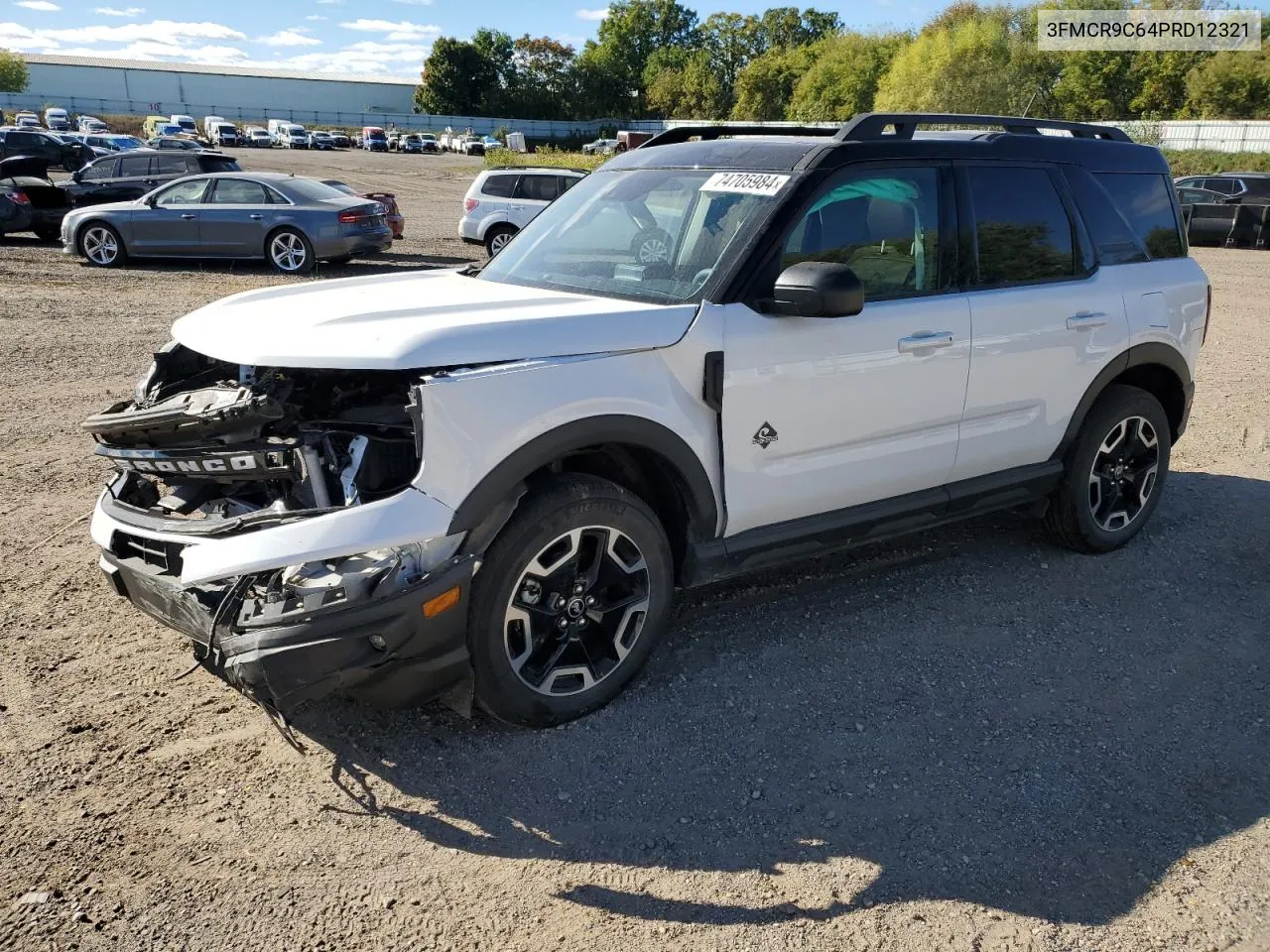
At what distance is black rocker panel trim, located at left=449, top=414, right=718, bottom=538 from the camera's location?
3104mm

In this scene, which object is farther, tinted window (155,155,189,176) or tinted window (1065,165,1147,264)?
tinted window (155,155,189,176)

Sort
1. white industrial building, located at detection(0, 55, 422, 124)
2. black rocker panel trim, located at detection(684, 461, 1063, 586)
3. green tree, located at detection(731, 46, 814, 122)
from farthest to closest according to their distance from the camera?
white industrial building, located at detection(0, 55, 422, 124) < green tree, located at detection(731, 46, 814, 122) < black rocker panel trim, located at detection(684, 461, 1063, 586)

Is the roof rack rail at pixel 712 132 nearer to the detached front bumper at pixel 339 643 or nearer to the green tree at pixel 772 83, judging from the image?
the detached front bumper at pixel 339 643

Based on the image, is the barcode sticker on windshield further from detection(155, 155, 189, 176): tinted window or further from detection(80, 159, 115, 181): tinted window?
detection(80, 159, 115, 181): tinted window

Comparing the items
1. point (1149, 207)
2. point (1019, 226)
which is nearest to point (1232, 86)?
point (1149, 207)

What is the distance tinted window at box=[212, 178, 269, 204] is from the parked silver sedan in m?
0.01

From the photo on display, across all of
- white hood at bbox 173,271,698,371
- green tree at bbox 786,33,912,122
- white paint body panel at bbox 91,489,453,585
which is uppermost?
green tree at bbox 786,33,912,122

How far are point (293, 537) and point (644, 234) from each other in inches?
77.8

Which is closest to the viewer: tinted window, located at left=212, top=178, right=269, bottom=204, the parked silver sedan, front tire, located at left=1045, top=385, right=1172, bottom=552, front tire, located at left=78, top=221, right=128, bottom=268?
front tire, located at left=1045, top=385, right=1172, bottom=552

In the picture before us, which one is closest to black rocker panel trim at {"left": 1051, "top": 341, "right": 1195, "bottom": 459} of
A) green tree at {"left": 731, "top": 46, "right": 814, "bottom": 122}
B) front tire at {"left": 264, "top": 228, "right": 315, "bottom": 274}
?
front tire at {"left": 264, "top": 228, "right": 315, "bottom": 274}

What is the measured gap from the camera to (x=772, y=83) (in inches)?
3760

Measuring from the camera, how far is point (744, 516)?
149 inches

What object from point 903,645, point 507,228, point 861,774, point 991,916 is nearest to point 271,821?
point 861,774

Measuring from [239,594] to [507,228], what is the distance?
15433 mm
